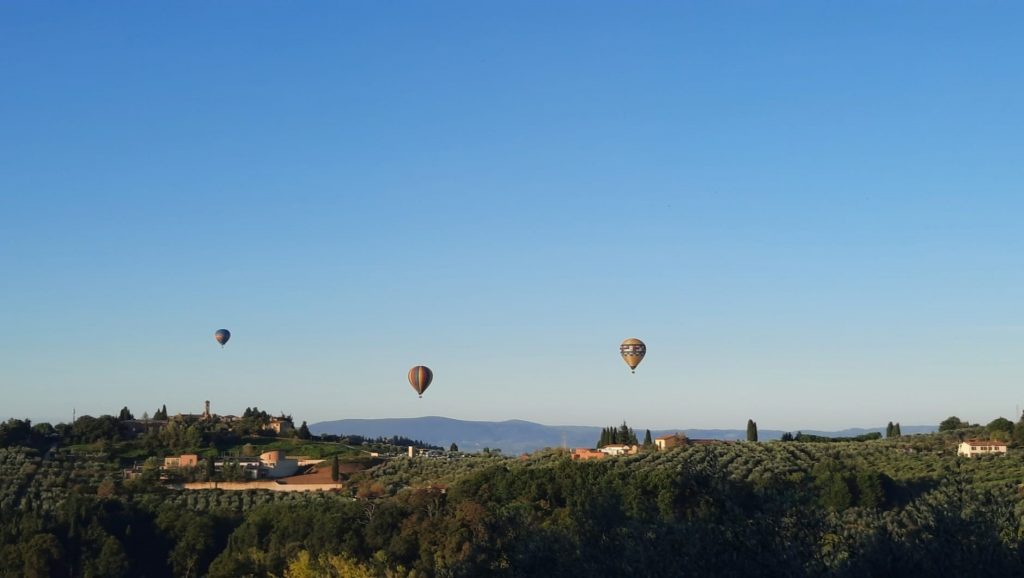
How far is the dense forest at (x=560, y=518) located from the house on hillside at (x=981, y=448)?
148cm

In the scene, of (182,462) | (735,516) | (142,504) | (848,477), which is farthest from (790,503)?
(182,462)

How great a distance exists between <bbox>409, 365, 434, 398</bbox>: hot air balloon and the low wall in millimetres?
8395

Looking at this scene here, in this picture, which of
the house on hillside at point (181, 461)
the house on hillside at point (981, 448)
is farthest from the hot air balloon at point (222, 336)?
the house on hillside at point (981, 448)

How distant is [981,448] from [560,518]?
137ft

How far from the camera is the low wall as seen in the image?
7806 cm

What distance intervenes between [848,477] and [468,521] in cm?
2121

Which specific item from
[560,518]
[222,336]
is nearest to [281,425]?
[222,336]

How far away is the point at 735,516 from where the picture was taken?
2077cm

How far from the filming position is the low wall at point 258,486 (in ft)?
256

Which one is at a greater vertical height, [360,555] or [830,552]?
[830,552]

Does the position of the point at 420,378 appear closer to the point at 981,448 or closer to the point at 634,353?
the point at 634,353

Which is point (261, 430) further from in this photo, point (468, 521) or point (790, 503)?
point (790, 503)

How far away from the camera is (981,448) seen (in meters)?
77.9

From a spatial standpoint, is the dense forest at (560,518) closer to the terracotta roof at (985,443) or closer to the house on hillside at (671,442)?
the terracotta roof at (985,443)
